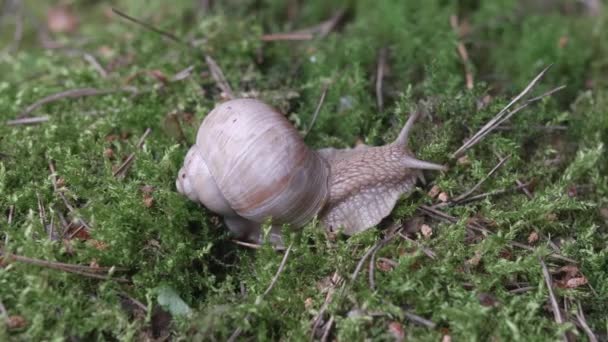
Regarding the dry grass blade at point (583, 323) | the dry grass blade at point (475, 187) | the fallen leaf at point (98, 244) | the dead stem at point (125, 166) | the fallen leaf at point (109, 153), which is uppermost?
the fallen leaf at point (109, 153)

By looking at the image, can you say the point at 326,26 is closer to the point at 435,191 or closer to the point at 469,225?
the point at 435,191

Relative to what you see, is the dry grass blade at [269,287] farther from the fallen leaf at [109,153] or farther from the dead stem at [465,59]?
the dead stem at [465,59]

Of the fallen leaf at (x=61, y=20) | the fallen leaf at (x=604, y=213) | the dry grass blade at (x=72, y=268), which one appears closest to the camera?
the dry grass blade at (x=72, y=268)

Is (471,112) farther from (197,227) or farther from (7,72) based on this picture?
(7,72)

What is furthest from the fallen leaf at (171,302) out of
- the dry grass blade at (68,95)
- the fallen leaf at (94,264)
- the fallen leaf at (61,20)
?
the fallen leaf at (61,20)

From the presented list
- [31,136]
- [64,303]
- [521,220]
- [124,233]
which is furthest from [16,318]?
[521,220]
